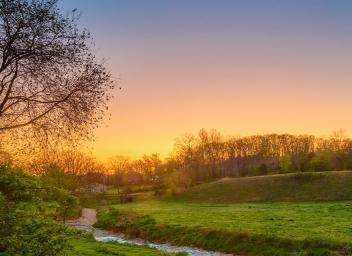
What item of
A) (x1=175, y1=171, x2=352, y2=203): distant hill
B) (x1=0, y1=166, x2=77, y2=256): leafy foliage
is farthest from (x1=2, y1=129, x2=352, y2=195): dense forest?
(x1=0, y1=166, x2=77, y2=256): leafy foliage

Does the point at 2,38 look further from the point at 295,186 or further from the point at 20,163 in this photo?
the point at 295,186

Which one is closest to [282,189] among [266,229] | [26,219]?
[266,229]

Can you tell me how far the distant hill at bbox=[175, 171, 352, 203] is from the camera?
80938mm

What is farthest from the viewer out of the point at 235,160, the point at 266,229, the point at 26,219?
the point at 235,160

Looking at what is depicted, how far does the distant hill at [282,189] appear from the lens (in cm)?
8094

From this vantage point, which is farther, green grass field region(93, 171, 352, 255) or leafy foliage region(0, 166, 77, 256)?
green grass field region(93, 171, 352, 255)

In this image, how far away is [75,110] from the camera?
16.5 metres

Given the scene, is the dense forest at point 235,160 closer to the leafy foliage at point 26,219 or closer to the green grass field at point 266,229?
the green grass field at point 266,229

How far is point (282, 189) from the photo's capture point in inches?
3509

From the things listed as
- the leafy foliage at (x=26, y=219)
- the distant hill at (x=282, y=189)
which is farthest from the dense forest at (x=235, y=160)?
the leafy foliage at (x=26, y=219)

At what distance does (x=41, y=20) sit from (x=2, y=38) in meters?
1.48

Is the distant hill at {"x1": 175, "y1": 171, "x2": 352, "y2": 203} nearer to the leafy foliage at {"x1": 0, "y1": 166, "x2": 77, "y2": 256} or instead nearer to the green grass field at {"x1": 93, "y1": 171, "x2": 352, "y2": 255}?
the green grass field at {"x1": 93, "y1": 171, "x2": 352, "y2": 255}

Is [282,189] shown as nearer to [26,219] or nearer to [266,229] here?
[266,229]

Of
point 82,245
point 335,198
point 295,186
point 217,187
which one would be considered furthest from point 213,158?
point 82,245
